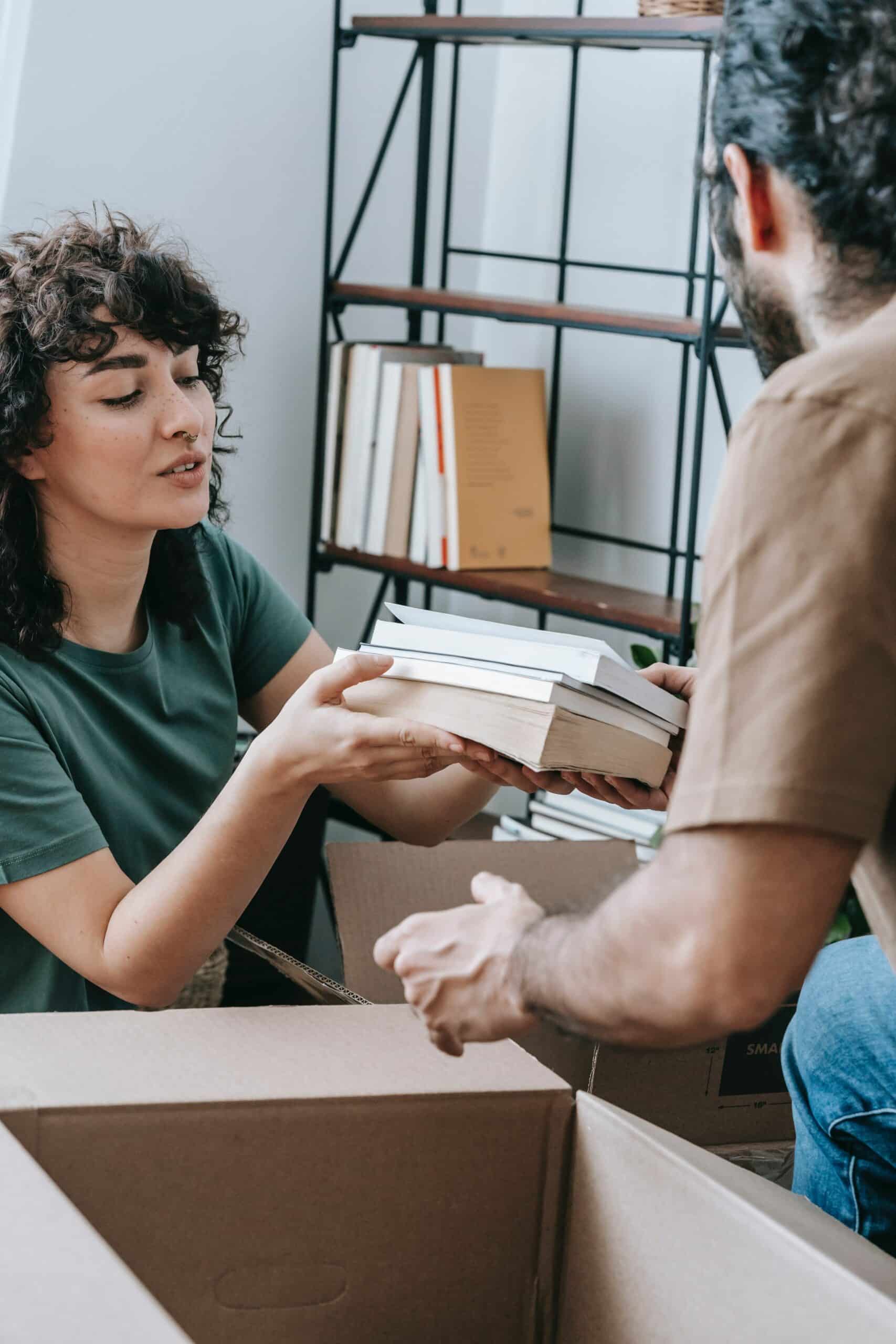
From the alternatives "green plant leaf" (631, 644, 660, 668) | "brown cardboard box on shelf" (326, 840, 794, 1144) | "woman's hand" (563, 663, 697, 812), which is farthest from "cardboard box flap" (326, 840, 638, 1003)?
"green plant leaf" (631, 644, 660, 668)

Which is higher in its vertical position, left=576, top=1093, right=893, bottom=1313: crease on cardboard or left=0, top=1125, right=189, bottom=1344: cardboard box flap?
left=0, top=1125, right=189, bottom=1344: cardboard box flap

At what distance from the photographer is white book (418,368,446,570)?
7.88 ft

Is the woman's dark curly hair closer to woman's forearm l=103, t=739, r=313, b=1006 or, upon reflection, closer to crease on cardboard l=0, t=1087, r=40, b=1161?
woman's forearm l=103, t=739, r=313, b=1006

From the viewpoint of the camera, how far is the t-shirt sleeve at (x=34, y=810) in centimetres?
116

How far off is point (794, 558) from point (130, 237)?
3.21 feet

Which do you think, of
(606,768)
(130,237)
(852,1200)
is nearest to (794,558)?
(606,768)

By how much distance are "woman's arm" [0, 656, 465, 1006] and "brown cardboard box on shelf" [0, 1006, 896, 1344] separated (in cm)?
27

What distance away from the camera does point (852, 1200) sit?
43.3 inches

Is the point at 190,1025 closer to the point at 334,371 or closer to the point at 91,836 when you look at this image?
the point at 91,836

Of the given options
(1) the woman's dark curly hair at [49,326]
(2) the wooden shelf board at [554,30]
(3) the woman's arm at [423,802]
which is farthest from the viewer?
(2) the wooden shelf board at [554,30]

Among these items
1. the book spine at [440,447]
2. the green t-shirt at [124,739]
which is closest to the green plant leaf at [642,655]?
the book spine at [440,447]

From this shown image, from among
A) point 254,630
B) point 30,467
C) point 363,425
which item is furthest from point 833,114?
point 363,425

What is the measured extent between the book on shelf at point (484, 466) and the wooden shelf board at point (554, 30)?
0.53m

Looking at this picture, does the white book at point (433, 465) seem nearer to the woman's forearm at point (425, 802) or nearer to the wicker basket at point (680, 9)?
the wicker basket at point (680, 9)
